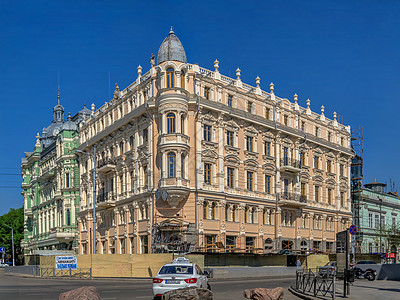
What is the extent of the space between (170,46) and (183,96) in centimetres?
531

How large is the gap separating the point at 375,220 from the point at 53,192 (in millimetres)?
47458

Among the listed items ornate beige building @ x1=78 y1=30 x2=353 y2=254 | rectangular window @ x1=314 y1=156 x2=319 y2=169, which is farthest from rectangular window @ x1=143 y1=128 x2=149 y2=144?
rectangular window @ x1=314 y1=156 x2=319 y2=169

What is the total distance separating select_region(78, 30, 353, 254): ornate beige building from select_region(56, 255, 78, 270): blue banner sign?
6.98 m

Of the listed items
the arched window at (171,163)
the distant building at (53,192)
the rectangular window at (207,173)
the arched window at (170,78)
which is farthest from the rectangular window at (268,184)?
the distant building at (53,192)

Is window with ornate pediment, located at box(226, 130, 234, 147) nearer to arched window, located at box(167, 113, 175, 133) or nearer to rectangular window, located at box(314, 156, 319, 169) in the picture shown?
arched window, located at box(167, 113, 175, 133)

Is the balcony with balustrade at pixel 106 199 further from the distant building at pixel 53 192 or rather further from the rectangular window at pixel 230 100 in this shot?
the rectangular window at pixel 230 100

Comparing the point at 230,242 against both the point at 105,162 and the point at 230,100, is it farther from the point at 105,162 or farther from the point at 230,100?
the point at 105,162

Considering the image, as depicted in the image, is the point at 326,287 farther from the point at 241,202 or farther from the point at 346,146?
the point at 346,146

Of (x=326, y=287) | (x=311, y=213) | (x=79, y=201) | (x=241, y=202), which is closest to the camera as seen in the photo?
(x=326, y=287)

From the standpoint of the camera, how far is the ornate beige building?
155 ft

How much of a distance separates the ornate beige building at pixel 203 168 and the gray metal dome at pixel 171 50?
104 mm

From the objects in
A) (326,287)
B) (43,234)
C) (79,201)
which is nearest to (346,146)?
(79,201)

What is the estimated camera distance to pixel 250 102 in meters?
54.4

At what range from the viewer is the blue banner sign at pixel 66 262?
44062 mm
